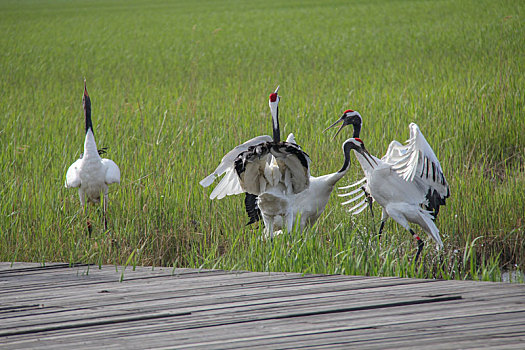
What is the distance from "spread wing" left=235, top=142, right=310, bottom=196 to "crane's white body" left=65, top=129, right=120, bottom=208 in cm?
118

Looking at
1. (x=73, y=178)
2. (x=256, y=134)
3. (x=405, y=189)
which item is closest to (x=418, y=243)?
(x=405, y=189)

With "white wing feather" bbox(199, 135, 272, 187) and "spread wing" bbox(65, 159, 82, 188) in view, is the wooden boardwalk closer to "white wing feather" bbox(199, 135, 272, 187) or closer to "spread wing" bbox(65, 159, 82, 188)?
"white wing feather" bbox(199, 135, 272, 187)

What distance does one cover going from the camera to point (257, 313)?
2.17 meters

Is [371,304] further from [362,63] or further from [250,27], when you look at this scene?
[250,27]

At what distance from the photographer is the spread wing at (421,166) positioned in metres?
3.92

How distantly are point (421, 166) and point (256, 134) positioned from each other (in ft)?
9.60

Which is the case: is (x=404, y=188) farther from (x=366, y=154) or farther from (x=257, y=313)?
(x=257, y=313)

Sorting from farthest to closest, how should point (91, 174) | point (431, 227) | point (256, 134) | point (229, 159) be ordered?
point (256, 134) < point (91, 174) < point (229, 159) < point (431, 227)

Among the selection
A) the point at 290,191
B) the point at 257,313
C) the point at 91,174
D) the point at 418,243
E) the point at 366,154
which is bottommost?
the point at 257,313

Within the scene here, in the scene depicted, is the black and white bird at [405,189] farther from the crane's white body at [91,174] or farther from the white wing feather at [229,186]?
the crane's white body at [91,174]

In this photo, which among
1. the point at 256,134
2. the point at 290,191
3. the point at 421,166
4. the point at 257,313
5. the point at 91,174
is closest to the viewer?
the point at 257,313

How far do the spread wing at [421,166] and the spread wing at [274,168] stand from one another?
25.6 inches

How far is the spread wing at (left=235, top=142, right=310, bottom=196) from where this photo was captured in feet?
12.8

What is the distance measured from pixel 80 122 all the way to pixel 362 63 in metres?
6.61
